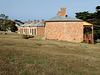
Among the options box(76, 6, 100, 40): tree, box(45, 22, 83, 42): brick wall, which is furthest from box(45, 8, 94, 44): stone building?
box(76, 6, 100, 40): tree

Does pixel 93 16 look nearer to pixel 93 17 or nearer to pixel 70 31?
pixel 93 17

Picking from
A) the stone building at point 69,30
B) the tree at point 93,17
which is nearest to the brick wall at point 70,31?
the stone building at point 69,30

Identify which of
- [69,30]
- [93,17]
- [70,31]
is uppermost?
[93,17]

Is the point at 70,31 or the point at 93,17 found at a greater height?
the point at 93,17

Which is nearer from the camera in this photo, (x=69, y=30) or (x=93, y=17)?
(x=69, y=30)

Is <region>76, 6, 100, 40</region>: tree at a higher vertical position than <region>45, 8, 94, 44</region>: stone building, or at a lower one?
higher

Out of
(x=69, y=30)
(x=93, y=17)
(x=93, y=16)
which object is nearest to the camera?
(x=69, y=30)

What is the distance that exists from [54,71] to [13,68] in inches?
75.0

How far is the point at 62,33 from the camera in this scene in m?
25.3

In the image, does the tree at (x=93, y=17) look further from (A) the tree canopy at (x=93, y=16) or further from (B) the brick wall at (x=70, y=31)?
(B) the brick wall at (x=70, y=31)

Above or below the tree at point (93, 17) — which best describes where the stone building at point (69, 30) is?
below

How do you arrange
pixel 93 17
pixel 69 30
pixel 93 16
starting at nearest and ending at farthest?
pixel 69 30 → pixel 93 16 → pixel 93 17

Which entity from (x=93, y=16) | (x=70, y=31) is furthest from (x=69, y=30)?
(x=93, y=16)

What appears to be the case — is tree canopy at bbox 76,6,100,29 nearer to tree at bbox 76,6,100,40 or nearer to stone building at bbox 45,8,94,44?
tree at bbox 76,6,100,40
